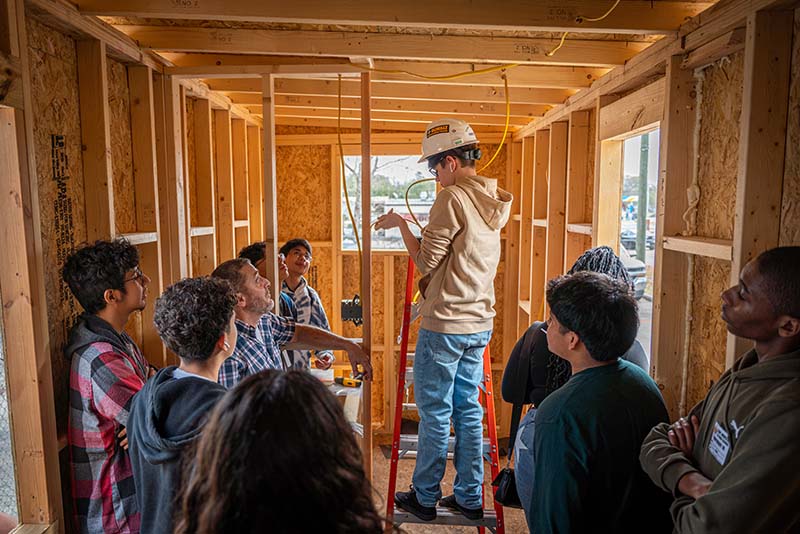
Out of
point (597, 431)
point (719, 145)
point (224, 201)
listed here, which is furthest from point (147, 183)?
point (719, 145)

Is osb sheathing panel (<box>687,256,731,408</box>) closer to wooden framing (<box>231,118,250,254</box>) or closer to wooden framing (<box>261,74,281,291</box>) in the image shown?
wooden framing (<box>261,74,281,291</box>)

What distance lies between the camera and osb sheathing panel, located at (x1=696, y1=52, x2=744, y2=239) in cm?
198

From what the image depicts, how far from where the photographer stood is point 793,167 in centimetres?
163

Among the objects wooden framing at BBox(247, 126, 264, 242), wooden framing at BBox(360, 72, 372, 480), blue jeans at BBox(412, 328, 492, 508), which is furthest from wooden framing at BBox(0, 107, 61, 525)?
wooden framing at BBox(247, 126, 264, 242)

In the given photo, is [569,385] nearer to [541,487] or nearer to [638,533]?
[541,487]

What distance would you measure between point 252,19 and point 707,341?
2222 millimetres

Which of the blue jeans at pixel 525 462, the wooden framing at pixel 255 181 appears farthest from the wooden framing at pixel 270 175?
the wooden framing at pixel 255 181

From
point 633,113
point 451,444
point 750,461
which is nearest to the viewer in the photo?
point 750,461

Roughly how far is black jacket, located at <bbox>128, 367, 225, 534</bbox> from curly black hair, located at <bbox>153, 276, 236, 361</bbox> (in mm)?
90

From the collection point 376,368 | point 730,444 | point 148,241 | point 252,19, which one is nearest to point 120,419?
point 148,241

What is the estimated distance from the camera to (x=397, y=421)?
286cm

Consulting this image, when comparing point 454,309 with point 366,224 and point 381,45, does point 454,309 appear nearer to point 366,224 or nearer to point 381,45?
point 366,224

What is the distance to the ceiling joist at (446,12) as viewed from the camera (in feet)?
6.51

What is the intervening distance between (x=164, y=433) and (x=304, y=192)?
4.38m
